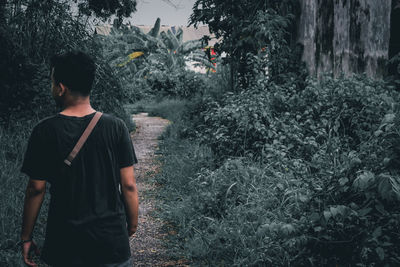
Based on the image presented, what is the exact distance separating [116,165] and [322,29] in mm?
6268

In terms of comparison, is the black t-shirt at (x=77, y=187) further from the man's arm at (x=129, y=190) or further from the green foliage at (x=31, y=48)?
the green foliage at (x=31, y=48)

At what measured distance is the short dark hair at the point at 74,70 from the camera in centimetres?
196

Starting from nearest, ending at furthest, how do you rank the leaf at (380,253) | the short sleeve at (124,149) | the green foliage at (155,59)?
1. the short sleeve at (124,149)
2. the leaf at (380,253)
3. the green foliage at (155,59)

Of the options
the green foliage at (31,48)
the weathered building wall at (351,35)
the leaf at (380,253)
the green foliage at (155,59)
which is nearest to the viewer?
the leaf at (380,253)

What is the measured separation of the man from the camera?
193 cm

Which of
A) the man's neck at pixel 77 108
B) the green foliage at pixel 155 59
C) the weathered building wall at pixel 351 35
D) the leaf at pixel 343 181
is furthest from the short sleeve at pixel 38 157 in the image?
the green foliage at pixel 155 59

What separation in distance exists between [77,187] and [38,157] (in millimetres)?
239

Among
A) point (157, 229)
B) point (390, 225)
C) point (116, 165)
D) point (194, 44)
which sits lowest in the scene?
point (157, 229)

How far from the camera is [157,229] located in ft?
15.6

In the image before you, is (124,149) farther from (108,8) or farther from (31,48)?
(108,8)

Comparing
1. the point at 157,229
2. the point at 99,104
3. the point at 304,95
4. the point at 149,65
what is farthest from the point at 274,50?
the point at 149,65

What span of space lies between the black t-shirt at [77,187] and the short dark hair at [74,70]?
165 mm

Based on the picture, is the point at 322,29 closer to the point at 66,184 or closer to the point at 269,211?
the point at 269,211

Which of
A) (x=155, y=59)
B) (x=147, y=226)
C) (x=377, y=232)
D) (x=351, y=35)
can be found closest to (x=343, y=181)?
(x=377, y=232)
